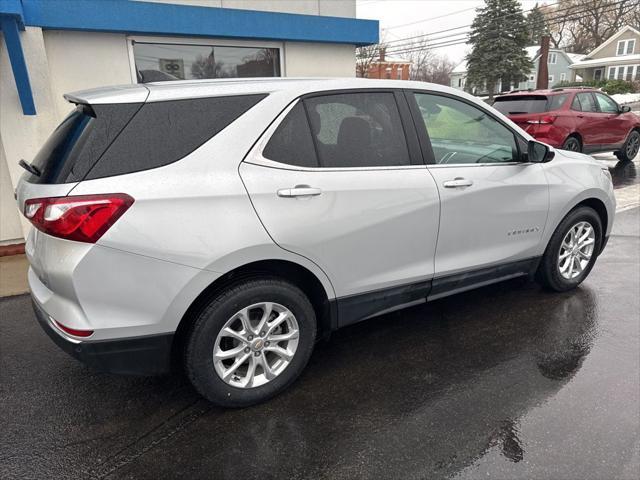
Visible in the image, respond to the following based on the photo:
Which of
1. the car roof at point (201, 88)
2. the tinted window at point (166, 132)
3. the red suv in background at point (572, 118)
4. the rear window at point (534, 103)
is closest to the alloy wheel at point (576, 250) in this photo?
the car roof at point (201, 88)

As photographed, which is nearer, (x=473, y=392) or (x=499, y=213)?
(x=473, y=392)

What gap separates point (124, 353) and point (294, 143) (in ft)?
4.68

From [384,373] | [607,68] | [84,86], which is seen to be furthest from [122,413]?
[607,68]

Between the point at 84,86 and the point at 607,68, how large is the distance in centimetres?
5376

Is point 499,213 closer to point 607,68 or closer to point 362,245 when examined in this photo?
point 362,245

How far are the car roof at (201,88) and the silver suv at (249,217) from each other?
0.04 feet

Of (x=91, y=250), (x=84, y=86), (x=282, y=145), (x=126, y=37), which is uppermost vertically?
(x=126, y=37)

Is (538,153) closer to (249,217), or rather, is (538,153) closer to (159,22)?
(249,217)

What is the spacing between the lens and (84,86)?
5.86 metres

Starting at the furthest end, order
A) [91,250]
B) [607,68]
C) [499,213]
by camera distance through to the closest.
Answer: [607,68] < [499,213] < [91,250]

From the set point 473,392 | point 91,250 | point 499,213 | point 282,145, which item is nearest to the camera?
point 91,250

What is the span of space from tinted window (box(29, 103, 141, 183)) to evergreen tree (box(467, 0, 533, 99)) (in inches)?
1649

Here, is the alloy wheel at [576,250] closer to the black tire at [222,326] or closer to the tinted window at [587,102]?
the black tire at [222,326]

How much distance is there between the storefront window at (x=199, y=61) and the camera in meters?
6.29
